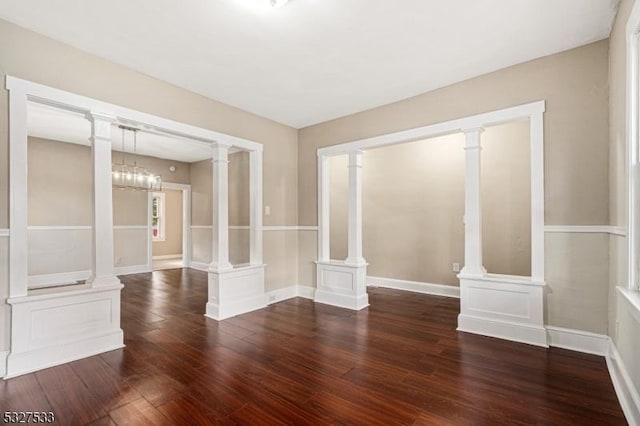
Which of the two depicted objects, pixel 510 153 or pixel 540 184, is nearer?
pixel 540 184

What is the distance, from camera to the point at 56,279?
5.82 metres

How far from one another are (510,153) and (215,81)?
13.7 feet

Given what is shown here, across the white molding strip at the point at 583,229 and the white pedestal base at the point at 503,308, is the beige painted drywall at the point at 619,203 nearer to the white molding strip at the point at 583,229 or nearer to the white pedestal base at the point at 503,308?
the white molding strip at the point at 583,229

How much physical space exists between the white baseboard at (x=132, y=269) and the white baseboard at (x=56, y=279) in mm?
656

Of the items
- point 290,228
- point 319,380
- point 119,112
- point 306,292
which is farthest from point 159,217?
point 319,380

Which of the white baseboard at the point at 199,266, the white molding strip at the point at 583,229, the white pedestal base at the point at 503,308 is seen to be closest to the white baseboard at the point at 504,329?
the white pedestal base at the point at 503,308

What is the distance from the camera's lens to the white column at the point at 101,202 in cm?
286

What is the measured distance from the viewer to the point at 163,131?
3471mm

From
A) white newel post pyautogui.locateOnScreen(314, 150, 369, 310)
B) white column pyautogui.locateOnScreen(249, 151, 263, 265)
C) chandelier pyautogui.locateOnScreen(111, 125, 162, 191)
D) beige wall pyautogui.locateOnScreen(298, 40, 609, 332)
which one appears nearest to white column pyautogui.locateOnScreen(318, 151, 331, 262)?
white newel post pyautogui.locateOnScreen(314, 150, 369, 310)

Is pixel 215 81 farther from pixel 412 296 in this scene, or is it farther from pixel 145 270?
pixel 145 270

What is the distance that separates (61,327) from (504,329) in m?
4.23

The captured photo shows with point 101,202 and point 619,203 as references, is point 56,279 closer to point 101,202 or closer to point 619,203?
point 101,202

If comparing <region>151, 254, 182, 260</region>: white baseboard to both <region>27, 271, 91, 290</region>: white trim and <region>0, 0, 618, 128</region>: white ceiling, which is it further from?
<region>0, 0, 618, 128</region>: white ceiling

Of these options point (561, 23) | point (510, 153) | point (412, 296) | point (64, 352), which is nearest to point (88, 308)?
point (64, 352)
